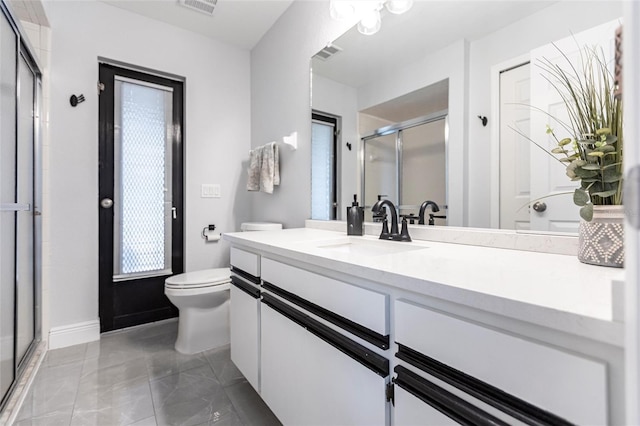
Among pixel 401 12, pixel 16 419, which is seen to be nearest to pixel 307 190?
pixel 401 12

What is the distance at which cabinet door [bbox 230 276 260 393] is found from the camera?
4.55 feet

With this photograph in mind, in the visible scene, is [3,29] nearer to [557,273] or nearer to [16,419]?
[16,419]

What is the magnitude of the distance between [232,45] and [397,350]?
303 centimetres

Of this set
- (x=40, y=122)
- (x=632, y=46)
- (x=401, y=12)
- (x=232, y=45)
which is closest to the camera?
(x=632, y=46)

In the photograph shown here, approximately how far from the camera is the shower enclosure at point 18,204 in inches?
56.2

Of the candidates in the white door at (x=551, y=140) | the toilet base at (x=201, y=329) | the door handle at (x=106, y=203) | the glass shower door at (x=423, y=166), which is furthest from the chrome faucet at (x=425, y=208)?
the door handle at (x=106, y=203)

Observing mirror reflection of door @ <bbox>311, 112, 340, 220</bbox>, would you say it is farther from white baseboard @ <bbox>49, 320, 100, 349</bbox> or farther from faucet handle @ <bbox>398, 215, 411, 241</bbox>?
white baseboard @ <bbox>49, 320, 100, 349</bbox>

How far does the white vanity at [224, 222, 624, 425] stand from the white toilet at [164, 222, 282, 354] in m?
0.92

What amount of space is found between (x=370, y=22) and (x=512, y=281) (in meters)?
1.56

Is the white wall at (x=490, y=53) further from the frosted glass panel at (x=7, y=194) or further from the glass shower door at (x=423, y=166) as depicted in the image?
the frosted glass panel at (x=7, y=194)

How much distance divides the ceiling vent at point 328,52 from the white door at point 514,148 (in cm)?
110

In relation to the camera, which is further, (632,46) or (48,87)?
(48,87)

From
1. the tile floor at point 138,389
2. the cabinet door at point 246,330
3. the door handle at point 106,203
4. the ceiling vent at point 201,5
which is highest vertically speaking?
the ceiling vent at point 201,5

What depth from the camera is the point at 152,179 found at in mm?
2494
